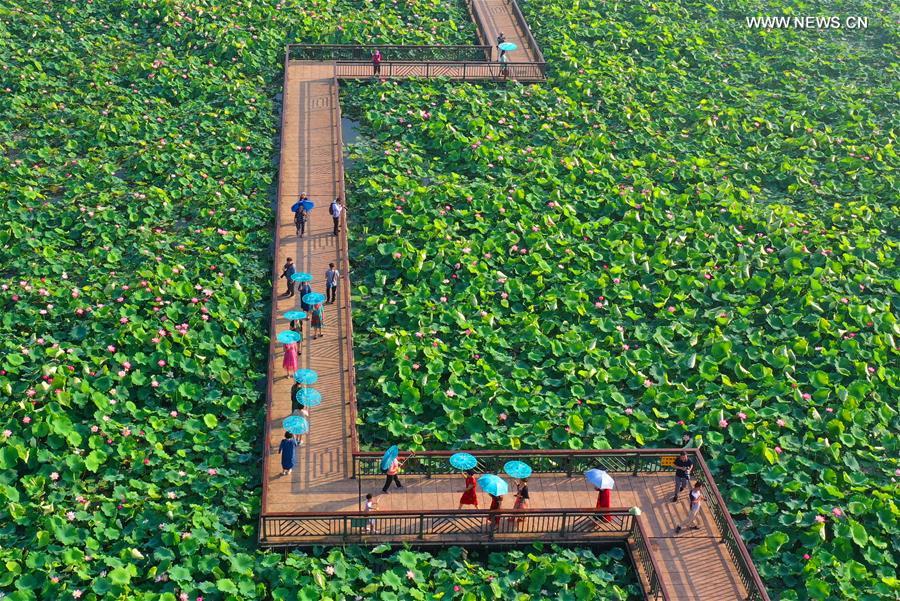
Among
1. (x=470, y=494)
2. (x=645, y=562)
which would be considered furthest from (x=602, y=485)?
(x=470, y=494)

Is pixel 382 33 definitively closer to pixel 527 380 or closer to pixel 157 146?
pixel 157 146

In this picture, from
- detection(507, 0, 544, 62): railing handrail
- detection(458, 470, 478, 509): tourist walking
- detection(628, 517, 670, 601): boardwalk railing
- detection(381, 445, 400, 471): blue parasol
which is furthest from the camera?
detection(507, 0, 544, 62): railing handrail

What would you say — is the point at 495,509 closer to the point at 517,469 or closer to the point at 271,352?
the point at 517,469

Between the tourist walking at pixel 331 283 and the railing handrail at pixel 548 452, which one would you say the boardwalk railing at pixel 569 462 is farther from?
the tourist walking at pixel 331 283

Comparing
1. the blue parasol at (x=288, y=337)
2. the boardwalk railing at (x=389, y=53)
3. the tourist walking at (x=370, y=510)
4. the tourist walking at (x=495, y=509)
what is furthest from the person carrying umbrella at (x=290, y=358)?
the boardwalk railing at (x=389, y=53)

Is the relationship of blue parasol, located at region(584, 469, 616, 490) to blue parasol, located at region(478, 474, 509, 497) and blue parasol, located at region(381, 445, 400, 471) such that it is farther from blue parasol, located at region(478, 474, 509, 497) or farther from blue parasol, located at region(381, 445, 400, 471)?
blue parasol, located at region(381, 445, 400, 471)

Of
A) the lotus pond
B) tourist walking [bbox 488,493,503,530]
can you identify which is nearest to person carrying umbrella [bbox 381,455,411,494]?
the lotus pond
